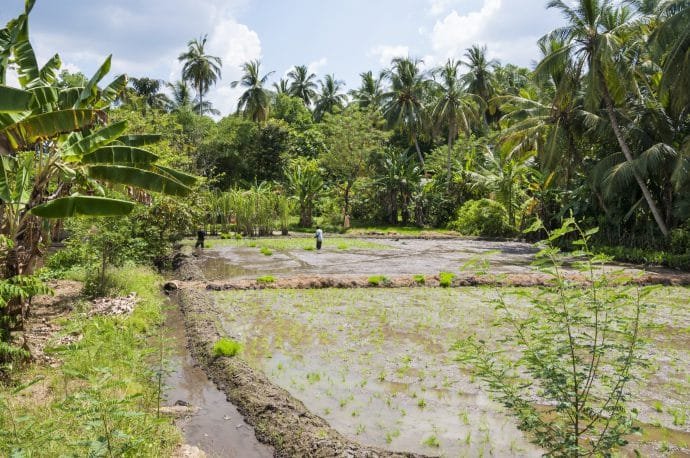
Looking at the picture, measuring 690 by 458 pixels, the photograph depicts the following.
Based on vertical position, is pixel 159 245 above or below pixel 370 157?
below

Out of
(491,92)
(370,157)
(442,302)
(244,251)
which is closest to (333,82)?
(491,92)

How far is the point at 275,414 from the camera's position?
18.8ft

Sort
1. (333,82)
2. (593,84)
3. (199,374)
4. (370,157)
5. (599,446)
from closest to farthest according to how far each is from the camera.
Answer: (599,446) → (199,374) → (593,84) → (370,157) → (333,82)

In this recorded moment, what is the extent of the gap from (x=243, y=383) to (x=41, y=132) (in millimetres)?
4366

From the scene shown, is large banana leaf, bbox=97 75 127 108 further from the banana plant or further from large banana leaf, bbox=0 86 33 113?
large banana leaf, bbox=0 86 33 113

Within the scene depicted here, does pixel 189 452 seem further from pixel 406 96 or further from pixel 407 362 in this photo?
pixel 406 96

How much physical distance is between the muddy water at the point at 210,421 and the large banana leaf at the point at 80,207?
222 centimetres

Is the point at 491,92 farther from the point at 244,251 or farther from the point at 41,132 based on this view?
the point at 41,132

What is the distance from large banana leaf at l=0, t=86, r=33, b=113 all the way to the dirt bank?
413cm

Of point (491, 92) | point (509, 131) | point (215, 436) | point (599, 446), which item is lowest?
point (215, 436)

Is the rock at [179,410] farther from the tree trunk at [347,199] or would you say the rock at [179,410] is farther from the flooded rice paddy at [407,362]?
the tree trunk at [347,199]

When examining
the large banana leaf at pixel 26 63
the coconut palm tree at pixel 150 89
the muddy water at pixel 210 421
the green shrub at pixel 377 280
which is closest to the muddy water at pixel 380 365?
the muddy water at pixel 210 421

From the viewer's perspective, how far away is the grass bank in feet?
12.0

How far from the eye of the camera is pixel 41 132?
6625mm
